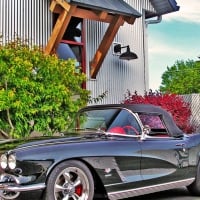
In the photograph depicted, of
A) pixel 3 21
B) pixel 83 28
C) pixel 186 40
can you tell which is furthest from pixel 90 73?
pixel 186 40

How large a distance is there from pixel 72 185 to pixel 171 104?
9.65 meters

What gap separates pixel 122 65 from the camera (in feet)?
53.8

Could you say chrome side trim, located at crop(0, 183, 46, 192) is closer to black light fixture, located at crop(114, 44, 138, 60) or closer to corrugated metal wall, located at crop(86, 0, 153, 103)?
corrugated metal wall, located at crop(86, 0, 153, 103)

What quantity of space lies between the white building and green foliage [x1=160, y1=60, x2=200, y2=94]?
40.1 m

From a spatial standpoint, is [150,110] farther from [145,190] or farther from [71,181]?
[71,181]

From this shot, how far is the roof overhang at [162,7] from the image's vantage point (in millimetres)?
16886

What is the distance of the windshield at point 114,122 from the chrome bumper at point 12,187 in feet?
5.26

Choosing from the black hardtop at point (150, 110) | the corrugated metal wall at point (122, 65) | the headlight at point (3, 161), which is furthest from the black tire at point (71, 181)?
the corrugated metal wall at point (122, 65)

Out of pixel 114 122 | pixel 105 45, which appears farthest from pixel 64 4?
pixel 114 122

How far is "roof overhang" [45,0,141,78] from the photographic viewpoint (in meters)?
12.5

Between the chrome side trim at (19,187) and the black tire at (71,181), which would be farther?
the black tire at (71,181)

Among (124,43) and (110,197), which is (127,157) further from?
(124,43)

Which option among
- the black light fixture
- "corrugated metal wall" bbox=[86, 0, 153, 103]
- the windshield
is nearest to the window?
the windshield

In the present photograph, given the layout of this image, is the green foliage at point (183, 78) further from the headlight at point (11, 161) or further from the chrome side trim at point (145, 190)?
the headlight at point (11, 161)
